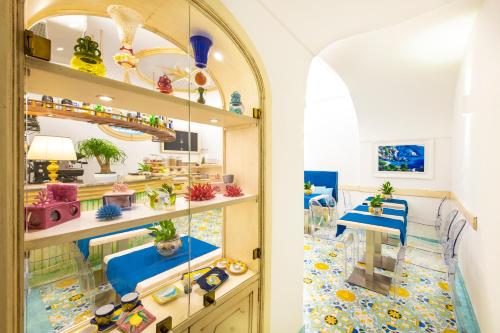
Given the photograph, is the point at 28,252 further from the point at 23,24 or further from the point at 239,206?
the point at 239,206

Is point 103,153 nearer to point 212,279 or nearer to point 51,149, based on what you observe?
point 51,149

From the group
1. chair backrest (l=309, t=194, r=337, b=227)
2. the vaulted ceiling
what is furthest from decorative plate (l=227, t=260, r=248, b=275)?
chair backrest (l=309, t=194, r=337, b=227)

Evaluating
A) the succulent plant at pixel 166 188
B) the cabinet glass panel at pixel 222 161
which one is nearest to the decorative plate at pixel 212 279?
the cabinet glass panel at pixel 222 161

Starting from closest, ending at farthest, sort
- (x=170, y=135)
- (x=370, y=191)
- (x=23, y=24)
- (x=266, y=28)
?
(x=23, y=24) → (x=170, y=135) → (x=266, y=28) → (x=370, y=191)

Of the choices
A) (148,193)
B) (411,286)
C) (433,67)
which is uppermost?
(433,67)

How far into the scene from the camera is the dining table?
8.14 ft

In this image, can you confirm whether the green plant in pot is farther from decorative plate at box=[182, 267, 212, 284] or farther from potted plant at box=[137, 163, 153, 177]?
decorative plate at box=[182, 267, 212, 284]

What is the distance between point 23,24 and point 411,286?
3636 millimetres

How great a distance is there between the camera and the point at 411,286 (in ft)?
8.37

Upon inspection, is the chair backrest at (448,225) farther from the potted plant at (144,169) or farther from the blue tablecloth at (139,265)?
the potted plant at (144,169)

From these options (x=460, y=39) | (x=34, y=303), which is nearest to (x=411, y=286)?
(x=460, y=39)

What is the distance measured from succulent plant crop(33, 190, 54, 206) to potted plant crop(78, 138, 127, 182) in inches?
5.6

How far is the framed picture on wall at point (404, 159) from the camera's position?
423cm

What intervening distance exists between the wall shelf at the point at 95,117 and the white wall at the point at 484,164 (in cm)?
213
